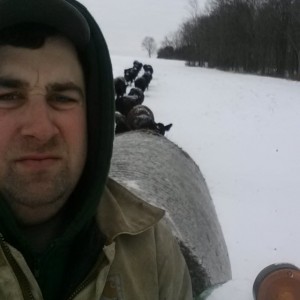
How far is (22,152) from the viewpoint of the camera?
1.54 m

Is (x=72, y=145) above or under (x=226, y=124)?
above

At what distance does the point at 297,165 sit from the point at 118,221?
9.07m

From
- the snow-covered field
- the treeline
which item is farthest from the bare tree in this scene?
the snow-covered field

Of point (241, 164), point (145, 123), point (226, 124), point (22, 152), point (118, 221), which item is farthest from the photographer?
point (226, 124)

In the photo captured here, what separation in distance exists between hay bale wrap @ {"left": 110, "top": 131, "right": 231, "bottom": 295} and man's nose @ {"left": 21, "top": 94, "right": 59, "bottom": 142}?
0.88 meters

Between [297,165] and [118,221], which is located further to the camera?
[297,165]

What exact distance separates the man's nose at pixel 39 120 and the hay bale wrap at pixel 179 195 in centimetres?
88

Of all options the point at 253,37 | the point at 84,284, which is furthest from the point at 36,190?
the point at 253,37

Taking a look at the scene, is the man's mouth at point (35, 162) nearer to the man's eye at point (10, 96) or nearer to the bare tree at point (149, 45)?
the man's eye at point (10, 96)

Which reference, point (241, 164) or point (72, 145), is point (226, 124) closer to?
point (241, 164)

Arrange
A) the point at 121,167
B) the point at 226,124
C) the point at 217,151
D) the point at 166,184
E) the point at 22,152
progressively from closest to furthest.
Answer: the point at 22,152, the point at 166,184, the point at 121,167, the point at 217,151, the point at 226,124

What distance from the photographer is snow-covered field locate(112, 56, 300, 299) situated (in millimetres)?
6041

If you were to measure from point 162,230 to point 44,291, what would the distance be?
47 cm

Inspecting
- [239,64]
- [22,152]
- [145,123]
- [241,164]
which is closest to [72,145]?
[22,152]
